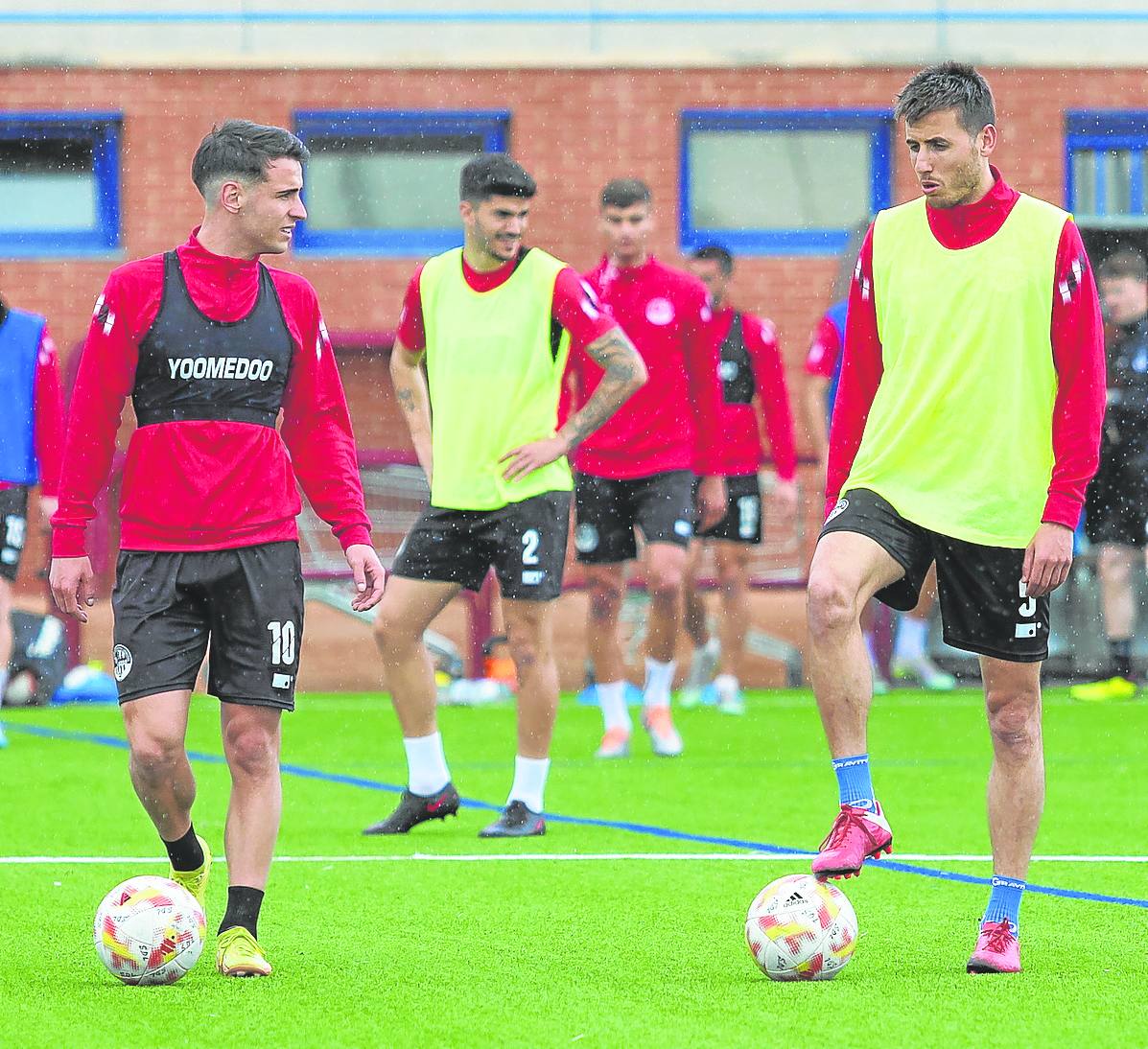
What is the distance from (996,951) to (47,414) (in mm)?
6045

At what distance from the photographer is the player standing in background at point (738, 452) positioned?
1175cm

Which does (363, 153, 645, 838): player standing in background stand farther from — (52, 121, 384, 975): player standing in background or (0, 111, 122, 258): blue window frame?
(0, 111, 122, 258): blue window frame

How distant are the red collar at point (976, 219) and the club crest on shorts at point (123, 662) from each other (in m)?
2.17

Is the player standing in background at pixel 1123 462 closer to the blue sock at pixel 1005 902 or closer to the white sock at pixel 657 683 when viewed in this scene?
the white sock at pixel 657 683

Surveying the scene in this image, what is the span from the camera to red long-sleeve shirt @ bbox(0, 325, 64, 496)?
959 centimetres

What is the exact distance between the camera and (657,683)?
1027 cm

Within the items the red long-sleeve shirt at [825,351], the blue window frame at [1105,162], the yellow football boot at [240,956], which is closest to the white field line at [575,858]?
the yellow football boot at [240,956]

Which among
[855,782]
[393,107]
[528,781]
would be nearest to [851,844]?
[855,782]

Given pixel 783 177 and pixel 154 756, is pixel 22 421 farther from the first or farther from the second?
pixel 783 177

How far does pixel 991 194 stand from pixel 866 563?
3.08 feet

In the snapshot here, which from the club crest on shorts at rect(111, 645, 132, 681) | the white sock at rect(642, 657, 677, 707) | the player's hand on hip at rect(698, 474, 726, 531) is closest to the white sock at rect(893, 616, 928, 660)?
the player's hand on hip at rect(698, 474, 726, 531)

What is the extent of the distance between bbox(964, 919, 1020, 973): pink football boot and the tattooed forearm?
9.87 ft

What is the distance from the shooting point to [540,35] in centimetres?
1681

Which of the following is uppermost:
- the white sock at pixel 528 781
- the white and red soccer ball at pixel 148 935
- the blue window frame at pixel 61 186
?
the blue window frame at pixel 61 186
